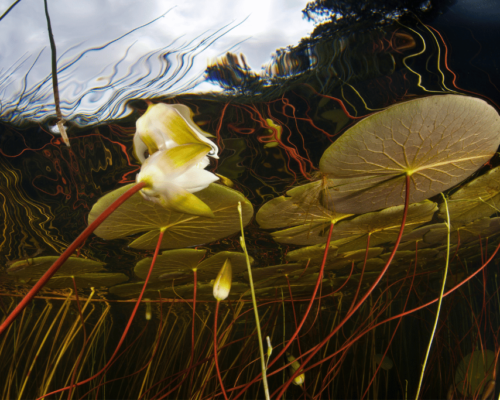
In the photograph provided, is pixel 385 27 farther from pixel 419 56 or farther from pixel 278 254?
pixel 278 254

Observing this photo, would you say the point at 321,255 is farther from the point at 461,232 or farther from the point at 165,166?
the point at 165,166

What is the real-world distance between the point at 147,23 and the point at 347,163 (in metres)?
0.56

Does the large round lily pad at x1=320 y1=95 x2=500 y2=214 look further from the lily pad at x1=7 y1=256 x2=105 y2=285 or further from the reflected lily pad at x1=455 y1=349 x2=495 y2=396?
the reflected lily pad at x1=455 y1=349 x2=495 y2=396

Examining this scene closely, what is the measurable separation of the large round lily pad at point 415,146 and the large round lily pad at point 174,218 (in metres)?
0.32

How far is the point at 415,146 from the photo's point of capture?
70 cm

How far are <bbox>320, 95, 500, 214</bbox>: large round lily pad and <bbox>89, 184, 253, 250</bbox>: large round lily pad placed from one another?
0.32 metres

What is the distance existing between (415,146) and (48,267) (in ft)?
7.26

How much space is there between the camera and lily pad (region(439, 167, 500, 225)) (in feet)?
4.02

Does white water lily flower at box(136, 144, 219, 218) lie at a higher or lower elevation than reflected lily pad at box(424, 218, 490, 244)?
higher

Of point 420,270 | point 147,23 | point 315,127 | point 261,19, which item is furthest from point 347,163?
point 420,270

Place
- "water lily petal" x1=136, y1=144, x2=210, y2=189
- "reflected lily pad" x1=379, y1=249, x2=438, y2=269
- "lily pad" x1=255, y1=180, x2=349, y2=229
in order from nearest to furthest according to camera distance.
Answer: "water lily petal" x1=136, y1=144, x2=210, y2=189, "lily pad" x1=255, y1=180, x2=349, y2=229, "reflected lily pad" x1=379, y1=249, x2=438, y2=269

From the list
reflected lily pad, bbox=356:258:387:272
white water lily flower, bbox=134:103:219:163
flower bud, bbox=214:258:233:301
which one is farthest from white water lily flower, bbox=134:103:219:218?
reflected lily pad, bbox=356:258:387:272

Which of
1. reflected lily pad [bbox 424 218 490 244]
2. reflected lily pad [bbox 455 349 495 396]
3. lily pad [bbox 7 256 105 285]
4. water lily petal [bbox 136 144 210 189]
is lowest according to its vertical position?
reflected lily pad [bbox 455 349 495 396]

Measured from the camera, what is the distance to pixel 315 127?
828mm
